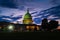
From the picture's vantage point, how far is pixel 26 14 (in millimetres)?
186000

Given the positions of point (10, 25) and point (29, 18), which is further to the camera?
point (29, 18)

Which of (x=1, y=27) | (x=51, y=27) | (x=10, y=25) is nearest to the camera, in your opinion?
(x=51, y=27)

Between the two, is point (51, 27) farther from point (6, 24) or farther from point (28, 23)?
point (28, 23)

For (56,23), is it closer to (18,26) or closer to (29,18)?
(18,26)

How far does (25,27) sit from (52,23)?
3905 cm

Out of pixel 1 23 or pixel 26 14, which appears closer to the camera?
pixel 1 23

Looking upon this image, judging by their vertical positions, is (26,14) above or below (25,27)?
above

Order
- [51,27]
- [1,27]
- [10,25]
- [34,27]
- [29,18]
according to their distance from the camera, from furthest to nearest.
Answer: [29,18]
[34,27]
[10,25]
[1,27]
[51,27]

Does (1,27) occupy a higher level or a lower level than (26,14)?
lower

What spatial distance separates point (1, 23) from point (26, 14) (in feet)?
130

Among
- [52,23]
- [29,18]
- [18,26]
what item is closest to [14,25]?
[18,26]

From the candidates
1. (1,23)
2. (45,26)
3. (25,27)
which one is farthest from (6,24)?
(45,26)

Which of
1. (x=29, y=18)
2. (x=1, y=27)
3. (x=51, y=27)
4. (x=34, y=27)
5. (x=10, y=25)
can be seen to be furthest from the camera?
(x=29, y=18)

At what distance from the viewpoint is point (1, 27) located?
144875mm
